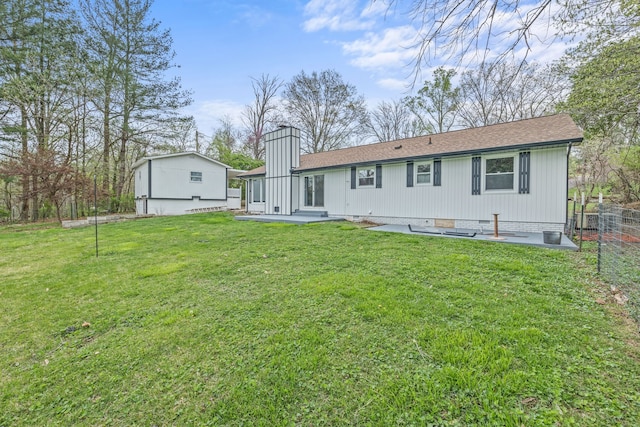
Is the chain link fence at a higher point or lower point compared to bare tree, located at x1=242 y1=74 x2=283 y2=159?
lower

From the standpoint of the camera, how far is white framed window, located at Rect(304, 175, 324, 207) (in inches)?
477

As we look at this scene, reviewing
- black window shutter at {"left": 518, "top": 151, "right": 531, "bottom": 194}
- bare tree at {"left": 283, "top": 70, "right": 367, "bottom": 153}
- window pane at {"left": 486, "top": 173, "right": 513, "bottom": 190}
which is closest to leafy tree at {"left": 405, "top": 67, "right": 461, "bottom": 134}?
bare tree at {"left": 283, "top": 70, "right": 367, "bottom": 153}

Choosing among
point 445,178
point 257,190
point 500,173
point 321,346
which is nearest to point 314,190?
point 257,190

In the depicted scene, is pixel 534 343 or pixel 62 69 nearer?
pixel 534 343

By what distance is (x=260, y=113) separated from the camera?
85.0ft

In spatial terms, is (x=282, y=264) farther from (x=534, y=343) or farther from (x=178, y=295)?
(x=534, y=343)

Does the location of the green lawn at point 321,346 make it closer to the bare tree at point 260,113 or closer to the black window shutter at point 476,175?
the black window shutter at point 476,175

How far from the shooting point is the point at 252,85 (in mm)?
25578

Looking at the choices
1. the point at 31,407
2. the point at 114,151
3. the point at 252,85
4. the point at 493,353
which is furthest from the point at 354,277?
the point at 252,85

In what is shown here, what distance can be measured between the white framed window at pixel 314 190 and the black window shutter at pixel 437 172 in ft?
15.5

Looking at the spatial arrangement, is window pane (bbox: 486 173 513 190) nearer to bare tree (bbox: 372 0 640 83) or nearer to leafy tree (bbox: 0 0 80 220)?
bare tree (bbox: 372 0 640 83)

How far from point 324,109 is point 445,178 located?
1588cm

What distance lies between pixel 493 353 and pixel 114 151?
22.0 metres

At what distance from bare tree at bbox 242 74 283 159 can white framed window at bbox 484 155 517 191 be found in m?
20.3
